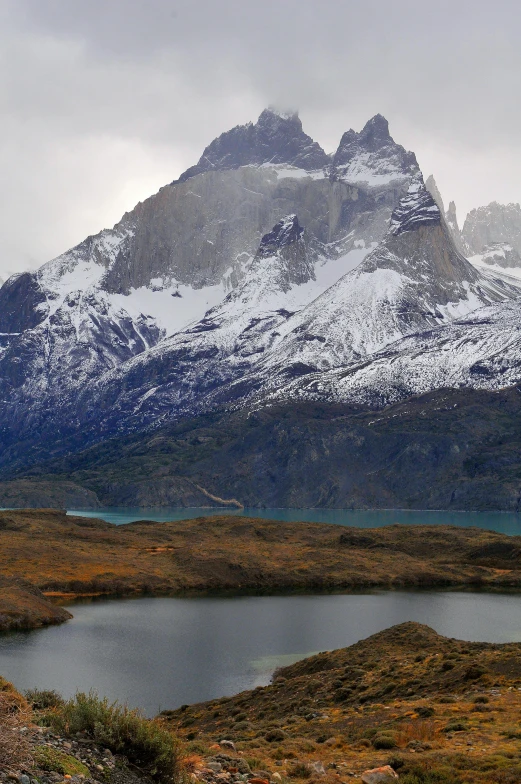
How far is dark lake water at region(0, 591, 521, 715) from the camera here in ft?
179

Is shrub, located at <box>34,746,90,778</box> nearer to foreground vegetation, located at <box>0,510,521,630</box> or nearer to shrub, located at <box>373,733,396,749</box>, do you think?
shrub, located at <box>373,733,396,749</box>

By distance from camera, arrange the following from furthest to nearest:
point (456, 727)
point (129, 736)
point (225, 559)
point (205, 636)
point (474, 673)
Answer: point (225, 559), point (205, 636), point (474, 673), point (456, 727), point (129, 736)

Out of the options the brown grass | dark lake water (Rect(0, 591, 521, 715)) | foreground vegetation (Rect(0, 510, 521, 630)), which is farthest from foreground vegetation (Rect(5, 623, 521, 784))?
the brown grass

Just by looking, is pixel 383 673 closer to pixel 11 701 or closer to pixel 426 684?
pixel 426 684

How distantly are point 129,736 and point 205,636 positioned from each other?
5635 cm

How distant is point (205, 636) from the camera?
241 ft

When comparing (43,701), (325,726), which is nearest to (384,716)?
(325,726)

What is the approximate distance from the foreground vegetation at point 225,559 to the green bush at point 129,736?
61858 millimetres

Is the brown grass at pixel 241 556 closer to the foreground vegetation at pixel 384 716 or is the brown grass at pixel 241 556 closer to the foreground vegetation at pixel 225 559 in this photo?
the foreground vegetation at pixel 225 559

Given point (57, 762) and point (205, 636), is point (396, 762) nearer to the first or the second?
point (57, 762)

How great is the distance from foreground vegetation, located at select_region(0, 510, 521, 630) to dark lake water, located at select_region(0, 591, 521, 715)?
8.56 meters

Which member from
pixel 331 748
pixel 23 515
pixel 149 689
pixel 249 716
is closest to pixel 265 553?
pixel 23 515

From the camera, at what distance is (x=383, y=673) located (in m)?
45.7

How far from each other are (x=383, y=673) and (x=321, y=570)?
253 feet
